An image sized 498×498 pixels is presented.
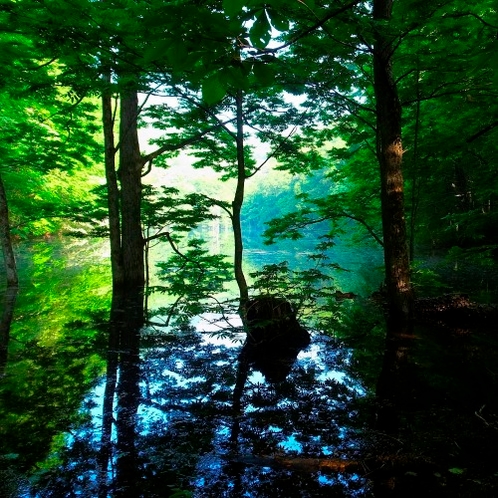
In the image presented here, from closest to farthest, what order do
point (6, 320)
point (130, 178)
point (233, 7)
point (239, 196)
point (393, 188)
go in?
point (233, 7)
point (393, 188)
point (239, 196)
point (6, 320)
point (130, 178)

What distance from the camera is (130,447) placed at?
3.41m

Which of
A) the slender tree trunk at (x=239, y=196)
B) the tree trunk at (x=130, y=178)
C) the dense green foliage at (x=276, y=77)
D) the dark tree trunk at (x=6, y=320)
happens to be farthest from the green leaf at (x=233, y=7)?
the tree trunk at (x=130, y=178)

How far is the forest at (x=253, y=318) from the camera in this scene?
2818 mm

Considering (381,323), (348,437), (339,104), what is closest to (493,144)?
(339,104)

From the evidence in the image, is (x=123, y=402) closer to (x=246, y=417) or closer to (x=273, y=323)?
(x=246, y=417)

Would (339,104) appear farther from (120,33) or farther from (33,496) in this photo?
(33,496)

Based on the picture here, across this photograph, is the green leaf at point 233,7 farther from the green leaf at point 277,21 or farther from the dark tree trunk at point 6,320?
the dark tree trunk at point 6,320

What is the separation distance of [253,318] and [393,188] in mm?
3720

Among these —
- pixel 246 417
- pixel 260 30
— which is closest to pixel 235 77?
pixel 260 30

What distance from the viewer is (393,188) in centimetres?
707

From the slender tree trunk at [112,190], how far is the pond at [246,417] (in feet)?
15.1

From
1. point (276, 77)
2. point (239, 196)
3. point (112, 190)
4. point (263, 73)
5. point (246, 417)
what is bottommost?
point (246, 417)

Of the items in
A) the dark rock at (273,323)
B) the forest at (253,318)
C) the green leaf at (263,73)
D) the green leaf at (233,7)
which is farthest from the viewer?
the dark rock at (273,323)

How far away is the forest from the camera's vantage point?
2.82 m
